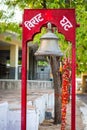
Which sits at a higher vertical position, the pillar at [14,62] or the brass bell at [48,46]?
the pillar at [14,62]

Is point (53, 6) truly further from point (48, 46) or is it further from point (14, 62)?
point (14, 62)

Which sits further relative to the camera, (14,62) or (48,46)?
(14,62)

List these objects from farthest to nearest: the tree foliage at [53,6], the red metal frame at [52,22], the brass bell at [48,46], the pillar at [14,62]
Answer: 1. the pillar at [14,62]
2. the tree foliage at [53,6]
3. the red metal frame at [52,22]
4. the brass bell at [48,46]

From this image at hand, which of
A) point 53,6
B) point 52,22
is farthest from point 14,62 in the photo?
point 52,22

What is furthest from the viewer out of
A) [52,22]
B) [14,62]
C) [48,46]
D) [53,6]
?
[14,62]

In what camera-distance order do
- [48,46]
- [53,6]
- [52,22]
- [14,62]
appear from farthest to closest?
[14,62] → [53,6] → [52,22] → [48,46]

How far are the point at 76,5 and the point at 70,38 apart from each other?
6172 mm

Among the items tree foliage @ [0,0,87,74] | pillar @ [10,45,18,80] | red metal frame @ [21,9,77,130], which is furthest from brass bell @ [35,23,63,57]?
pillar @ [10,45,18,80]

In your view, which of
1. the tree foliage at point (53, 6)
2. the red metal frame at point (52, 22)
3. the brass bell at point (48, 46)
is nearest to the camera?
the brass bell at point (48, 46)

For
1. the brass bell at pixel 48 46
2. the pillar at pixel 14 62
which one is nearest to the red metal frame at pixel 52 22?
the brass bell at pixel 48 46

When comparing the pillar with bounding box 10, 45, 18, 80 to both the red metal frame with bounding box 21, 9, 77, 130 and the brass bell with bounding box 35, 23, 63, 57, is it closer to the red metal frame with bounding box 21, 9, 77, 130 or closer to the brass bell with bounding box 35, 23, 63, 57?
the red metal frame with bounding box 21, 9, 77, 130

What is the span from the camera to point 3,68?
3556cm

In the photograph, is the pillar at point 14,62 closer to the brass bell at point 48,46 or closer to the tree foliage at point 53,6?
the tree foliage at point 53,6

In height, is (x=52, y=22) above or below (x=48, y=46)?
above
